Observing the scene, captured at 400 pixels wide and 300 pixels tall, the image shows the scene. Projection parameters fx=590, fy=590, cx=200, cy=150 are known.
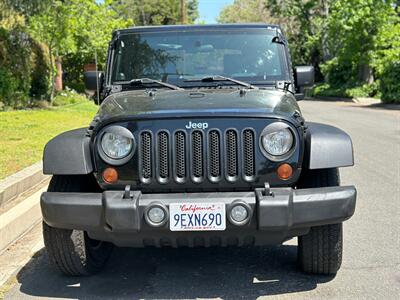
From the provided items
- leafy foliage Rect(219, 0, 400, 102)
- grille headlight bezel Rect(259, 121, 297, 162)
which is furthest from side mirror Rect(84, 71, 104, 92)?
leafy foliage Rect(219, 0, 400, 102)

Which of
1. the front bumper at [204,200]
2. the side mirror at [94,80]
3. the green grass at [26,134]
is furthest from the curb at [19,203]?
the front bumper at [204,200]

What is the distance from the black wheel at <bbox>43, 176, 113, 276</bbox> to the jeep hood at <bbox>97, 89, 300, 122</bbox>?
0.51 metres

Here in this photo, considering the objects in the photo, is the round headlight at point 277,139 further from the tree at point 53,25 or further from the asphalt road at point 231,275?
the tree at point 53,25

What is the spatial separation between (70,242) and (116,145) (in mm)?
873

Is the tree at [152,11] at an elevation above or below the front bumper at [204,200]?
above

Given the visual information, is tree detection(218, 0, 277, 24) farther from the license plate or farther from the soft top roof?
the license plate

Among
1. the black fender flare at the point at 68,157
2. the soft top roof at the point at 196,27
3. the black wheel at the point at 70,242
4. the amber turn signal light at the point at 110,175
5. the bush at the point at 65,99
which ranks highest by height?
the soft top roof at the point at 196,27

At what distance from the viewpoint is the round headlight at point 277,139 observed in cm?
384

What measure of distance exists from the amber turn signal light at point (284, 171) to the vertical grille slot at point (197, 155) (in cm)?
51

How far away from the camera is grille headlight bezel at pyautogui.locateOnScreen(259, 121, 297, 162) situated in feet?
12.6

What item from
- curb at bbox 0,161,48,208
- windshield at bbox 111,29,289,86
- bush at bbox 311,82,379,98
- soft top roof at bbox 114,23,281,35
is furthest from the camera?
bush at bbox 311,82,379,98

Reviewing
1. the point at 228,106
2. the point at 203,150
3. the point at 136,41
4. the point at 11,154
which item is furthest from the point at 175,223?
the point at 11,154

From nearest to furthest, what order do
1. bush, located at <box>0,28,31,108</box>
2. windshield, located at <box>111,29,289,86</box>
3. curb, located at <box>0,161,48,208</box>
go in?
windshield, located at <box>111,29,289,86</box>
curb, located at <box>0,161,48,208</box>
bush, located at <box>0,28,31,108</box>

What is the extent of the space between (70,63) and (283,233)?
3164 centimetres
